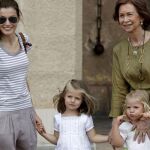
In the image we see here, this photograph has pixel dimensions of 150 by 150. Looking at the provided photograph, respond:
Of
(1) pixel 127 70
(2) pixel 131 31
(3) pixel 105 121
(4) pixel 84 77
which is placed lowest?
(3) pixel 105 121

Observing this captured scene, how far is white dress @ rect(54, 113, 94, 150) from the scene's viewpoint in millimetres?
4898

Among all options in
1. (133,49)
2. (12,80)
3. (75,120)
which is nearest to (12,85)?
(12,80)

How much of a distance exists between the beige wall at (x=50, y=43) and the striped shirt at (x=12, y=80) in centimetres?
188

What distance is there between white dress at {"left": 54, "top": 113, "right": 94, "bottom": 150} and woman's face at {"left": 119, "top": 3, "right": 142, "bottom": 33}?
0.99 m

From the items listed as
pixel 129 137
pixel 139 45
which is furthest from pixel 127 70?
pixel 129 137

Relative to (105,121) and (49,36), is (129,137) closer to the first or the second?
(49,36)

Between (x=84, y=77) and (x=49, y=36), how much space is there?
2276mm

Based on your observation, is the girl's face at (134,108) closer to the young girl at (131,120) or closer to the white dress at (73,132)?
the young girl at (131,120)

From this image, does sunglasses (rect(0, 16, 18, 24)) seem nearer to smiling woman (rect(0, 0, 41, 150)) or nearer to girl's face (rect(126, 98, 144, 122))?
smiling woman (rect(0, 0, 41, 150))

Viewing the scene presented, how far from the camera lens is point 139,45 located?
4.34 metres

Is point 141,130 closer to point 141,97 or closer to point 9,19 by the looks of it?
point 141,97

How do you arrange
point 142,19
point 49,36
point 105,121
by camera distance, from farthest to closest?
point 105,121 → point 49,36 → point 142,19

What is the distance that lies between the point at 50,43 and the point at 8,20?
196 cm

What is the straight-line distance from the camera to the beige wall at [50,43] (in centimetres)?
658
